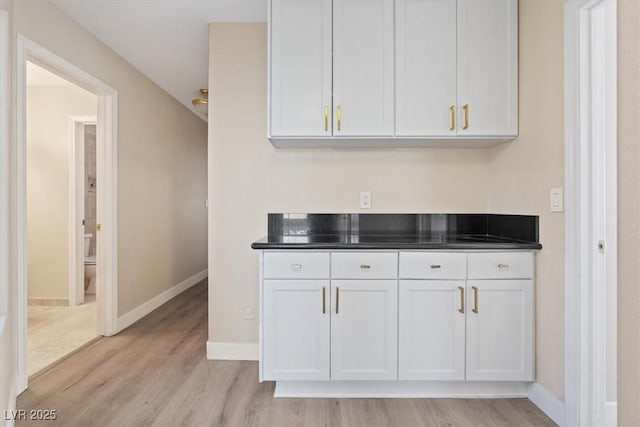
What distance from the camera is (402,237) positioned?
2584 mm

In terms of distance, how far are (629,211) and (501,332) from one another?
5.15ft

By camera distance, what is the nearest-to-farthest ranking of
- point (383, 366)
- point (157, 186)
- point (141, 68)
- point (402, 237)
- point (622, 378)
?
point (622, 378) → point (383, 366) → point (402, 237) → point (141, 68) → point (157, 186)

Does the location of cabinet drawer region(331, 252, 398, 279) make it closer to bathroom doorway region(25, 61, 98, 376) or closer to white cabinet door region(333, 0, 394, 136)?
white cabinet door region(333, 0, 394, 136)

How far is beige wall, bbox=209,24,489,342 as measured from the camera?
106 inches

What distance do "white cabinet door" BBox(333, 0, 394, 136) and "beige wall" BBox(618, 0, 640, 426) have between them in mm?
1585

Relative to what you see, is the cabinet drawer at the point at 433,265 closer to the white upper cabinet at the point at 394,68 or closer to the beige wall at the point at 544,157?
the beige wall at the point at 544,157

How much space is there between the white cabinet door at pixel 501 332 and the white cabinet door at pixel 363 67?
112 cm

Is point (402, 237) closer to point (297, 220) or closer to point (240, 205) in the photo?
point (297, 220)

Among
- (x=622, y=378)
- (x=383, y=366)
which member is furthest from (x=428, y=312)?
(x=622, y=378)

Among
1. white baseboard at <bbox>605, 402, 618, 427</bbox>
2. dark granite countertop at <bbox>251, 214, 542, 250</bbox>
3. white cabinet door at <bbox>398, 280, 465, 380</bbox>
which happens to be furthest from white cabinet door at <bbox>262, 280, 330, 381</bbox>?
white baseboard at <bbox>605, 402, 618, 427</bbox>

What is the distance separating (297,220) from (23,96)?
188 centimetres

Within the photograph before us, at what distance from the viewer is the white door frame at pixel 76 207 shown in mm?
4223

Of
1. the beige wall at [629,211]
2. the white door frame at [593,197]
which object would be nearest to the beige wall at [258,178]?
the white door frame at [593,197]

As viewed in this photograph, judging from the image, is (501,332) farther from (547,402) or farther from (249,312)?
(249,312)
